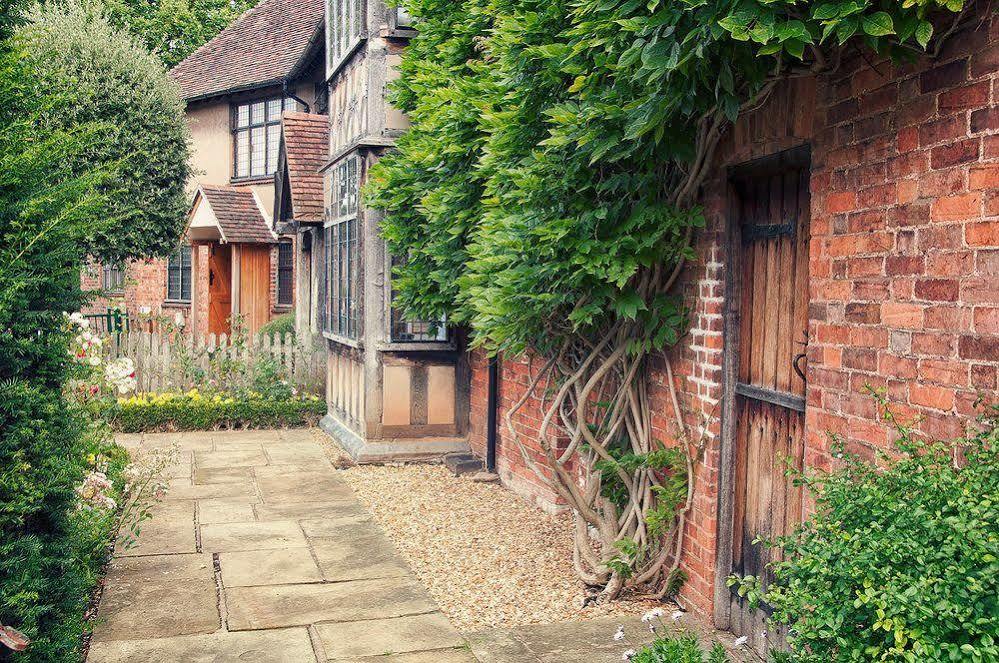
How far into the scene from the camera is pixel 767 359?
187 inches

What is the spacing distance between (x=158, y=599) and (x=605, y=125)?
391 centimetres

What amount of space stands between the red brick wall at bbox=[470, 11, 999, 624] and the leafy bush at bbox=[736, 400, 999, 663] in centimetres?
30

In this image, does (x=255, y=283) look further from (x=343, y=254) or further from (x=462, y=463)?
(x=462, y=463)


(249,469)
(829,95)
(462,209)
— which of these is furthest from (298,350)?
(829,95)

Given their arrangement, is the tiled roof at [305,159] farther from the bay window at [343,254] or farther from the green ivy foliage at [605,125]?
the green ivy foliage at [605,125]

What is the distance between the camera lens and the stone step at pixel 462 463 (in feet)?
31.2

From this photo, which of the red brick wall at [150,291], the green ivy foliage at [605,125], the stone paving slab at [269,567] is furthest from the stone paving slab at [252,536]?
the red brick wall at [150,291]

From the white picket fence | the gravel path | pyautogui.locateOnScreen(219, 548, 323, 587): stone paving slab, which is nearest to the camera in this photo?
the gravel path

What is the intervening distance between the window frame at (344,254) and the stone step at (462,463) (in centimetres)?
172

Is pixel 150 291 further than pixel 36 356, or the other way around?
pixel 150 291

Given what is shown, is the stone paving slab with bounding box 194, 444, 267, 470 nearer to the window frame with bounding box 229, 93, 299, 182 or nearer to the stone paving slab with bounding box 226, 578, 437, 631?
the stone paving slab with bounding box 226, 578, 437, 631

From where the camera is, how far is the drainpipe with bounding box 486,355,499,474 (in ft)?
30.0

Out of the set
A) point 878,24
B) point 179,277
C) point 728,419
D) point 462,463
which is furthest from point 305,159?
point 179,277

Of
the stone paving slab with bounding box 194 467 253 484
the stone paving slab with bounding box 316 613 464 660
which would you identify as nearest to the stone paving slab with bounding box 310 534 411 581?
the stone paving slab with bounding box 316 613 464 660
